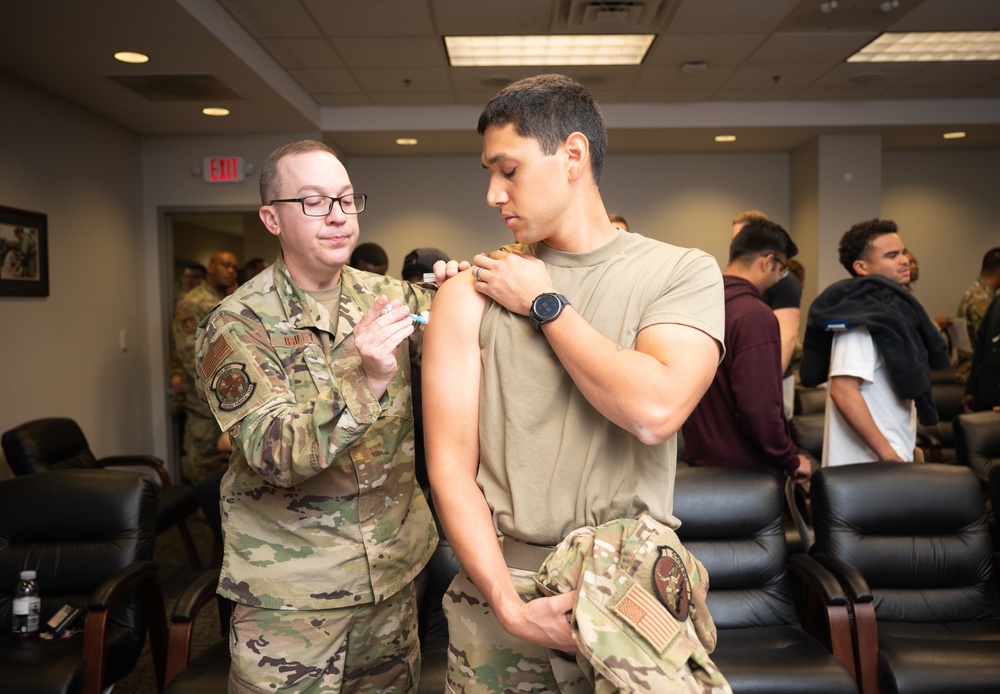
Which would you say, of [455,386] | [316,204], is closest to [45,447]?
[316,204]

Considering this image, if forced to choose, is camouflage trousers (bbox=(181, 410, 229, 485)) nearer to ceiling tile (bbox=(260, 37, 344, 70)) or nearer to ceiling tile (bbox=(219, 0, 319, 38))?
ceiling tile (bbox=(260, 37, 344, 70))

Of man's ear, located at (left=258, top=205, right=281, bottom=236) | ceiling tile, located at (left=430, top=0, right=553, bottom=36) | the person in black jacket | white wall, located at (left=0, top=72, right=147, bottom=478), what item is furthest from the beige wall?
the person in black jacket

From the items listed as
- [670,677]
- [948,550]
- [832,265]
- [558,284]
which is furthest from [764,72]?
[670,677]

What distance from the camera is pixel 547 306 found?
45.3 inches

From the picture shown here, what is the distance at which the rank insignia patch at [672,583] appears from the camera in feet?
3.41

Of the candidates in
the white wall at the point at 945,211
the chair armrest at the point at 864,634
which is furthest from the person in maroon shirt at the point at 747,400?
the white wall at the point at 945,211

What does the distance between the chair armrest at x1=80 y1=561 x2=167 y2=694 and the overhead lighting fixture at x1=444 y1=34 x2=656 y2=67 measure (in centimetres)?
380

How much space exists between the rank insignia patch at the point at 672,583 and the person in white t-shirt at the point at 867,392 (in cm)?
208

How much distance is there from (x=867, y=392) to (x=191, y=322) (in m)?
4.58

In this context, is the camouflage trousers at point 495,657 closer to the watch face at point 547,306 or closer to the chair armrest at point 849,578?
the watch face at point 547,306

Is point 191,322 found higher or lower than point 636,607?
higher

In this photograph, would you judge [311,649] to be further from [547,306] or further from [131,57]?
[131,57]

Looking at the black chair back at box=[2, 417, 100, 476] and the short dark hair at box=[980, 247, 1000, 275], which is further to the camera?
the short dark hair at box=[980, 247, 1000, 275]

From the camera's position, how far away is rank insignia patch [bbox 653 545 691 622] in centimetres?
104
